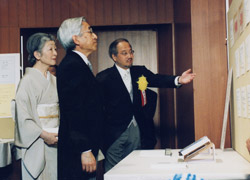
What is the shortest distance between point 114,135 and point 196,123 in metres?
0.64

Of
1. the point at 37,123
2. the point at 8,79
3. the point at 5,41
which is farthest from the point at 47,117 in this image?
the point at 5,41

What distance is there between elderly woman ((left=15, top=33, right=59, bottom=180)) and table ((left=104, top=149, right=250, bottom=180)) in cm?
80

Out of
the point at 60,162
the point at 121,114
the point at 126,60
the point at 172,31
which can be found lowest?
the point at 60,162

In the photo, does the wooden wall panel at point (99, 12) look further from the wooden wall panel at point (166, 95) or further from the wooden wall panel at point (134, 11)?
the wooden wall panel at point (166, 95)

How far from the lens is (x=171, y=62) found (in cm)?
373

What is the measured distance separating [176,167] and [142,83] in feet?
4.66

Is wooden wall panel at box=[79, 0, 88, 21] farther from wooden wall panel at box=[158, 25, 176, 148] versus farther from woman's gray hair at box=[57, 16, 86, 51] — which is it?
woman's gray hair at box=[57, 16, 86, 51]

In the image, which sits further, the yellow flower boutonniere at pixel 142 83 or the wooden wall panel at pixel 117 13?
the wooden wall panel at pixel 117 13

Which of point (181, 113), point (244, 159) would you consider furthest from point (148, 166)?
point (181, 113)

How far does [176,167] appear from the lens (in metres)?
1.56

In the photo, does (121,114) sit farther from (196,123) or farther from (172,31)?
(172,31)

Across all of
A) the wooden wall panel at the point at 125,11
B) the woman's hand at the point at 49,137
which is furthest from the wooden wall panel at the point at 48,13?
the woman's hand at the point at 49,137

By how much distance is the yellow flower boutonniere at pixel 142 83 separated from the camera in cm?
290

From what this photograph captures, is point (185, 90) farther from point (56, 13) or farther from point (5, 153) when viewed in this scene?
point (56, 13)
